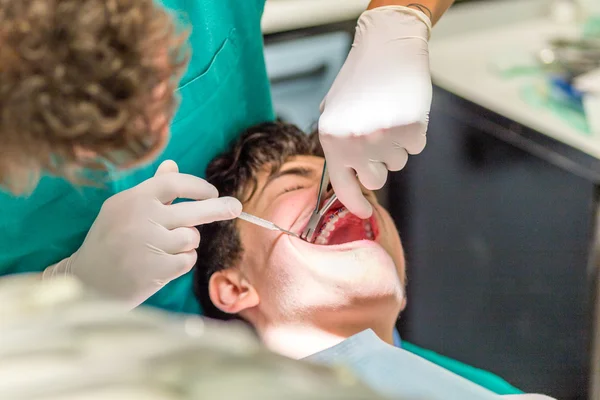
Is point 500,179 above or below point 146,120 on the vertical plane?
below

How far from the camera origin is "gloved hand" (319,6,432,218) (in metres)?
1.17

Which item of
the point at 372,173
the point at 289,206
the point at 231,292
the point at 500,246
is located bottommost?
the point at 500,246

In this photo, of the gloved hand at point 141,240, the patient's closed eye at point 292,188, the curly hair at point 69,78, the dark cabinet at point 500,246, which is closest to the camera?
the curly hair at point 69,78

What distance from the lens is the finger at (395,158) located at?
1192mm

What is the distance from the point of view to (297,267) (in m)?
1.31

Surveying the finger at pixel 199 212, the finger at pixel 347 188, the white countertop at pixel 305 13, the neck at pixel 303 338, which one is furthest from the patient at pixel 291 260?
the white countertop at pixel 305 13

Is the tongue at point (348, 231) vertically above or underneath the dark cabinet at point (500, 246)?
above

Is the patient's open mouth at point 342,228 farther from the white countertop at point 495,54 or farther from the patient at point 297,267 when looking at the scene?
the white countertop at point 495,54

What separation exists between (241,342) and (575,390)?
1.53m

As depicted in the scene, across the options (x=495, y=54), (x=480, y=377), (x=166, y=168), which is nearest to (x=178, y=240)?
(x=166, y=168)

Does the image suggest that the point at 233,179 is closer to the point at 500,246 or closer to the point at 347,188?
the point at 347,188

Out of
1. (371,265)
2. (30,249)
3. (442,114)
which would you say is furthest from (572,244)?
(30,249)

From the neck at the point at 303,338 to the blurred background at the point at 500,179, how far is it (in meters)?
0.62

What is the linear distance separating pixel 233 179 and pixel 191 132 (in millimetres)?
145
